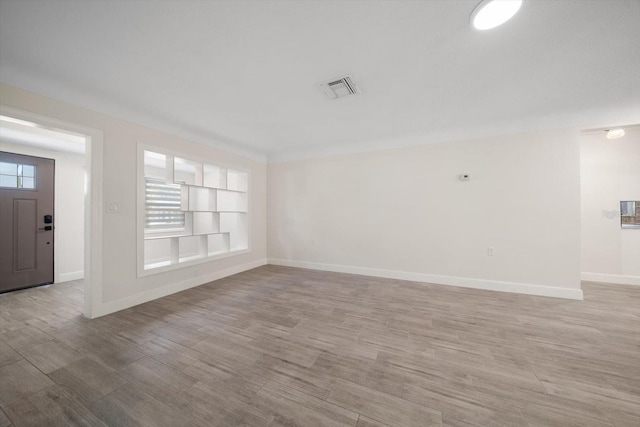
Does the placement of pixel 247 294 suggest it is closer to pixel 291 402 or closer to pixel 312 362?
pixel 312 362

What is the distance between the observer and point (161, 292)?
3.14 m

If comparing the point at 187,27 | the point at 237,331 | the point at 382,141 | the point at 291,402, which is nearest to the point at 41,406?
the point at 237,331

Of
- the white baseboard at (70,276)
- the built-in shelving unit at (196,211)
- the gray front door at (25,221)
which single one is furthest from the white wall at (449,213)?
the gray front door at (25,221)

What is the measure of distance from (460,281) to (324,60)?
149 inches

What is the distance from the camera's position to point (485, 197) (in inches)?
134

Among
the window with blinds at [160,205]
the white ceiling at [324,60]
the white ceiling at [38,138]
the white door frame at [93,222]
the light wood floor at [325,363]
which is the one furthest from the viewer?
the window with blinds at [160,205]

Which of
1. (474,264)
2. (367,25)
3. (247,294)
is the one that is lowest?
(247,294)

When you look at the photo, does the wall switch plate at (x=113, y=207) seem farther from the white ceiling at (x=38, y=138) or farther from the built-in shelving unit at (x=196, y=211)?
the white ceiling at (x=38, y=138)

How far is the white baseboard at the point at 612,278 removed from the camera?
3.56m

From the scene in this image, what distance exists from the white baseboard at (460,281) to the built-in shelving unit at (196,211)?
1.81 meters

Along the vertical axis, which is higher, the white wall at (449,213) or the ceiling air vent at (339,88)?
the ceiling air vent at (339,88)

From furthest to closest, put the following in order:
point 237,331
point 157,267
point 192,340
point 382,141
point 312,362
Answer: point 382,141 → point 157,267 → point 237,331 → point 192,340 → point 312,362

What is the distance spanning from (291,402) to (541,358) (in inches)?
81.2

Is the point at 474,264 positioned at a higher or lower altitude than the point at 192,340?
higher
